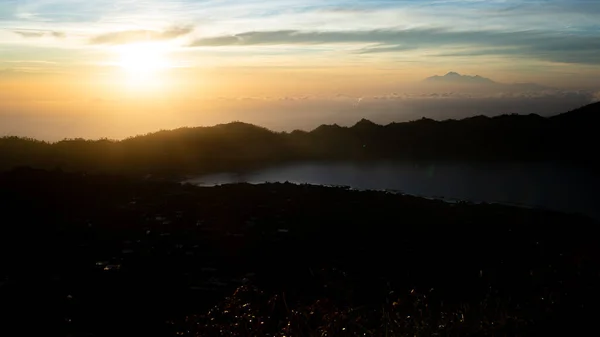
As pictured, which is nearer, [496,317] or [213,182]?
[496,317]

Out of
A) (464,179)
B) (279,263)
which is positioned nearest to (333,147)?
(464,179)

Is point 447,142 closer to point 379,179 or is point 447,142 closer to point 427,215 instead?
point 379,179

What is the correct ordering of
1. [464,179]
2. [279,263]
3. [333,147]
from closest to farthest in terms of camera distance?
[279,263] → [464,179] → [333,147]

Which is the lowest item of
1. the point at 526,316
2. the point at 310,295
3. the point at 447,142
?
the point at 310,295

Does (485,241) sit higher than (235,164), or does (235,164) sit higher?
(235,164)

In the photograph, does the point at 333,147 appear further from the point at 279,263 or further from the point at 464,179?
the point at 279,263

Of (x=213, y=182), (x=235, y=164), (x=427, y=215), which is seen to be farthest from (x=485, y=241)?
(x=235, y=164)
